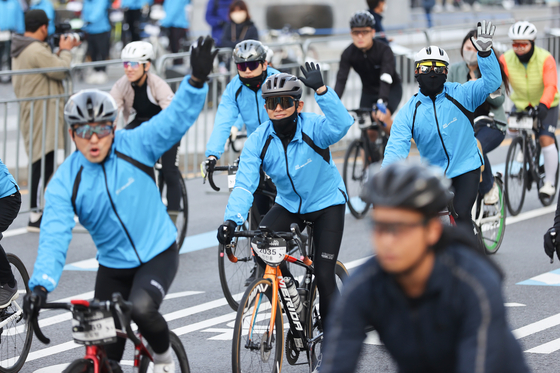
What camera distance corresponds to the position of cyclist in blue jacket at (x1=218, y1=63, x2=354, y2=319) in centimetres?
569

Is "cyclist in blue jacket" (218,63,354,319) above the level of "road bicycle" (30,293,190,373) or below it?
above

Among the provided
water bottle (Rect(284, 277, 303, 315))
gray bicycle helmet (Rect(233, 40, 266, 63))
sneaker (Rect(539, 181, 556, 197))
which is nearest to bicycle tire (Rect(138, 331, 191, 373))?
water bottle (Rect(284, 277, 303, 315))

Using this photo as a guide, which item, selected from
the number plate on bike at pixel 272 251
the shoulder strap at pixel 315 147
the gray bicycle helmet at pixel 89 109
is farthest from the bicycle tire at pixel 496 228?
the gray bicycle helmet at pixel 89 109

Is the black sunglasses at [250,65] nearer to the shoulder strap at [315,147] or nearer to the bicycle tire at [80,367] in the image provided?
the shoulder strap at [315,147]

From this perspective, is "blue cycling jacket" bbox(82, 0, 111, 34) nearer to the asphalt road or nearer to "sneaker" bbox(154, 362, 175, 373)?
the asphalt road

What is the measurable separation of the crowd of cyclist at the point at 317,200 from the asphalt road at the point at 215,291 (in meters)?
0.68

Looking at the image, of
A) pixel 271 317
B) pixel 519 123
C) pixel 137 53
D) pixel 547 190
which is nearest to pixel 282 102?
pixel 271 317

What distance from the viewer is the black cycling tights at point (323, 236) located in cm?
564

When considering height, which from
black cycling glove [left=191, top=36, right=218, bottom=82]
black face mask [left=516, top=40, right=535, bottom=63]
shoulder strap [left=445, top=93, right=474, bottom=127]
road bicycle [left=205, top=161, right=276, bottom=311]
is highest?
black face mask [left=516, top=40, right=535, bottom=63]

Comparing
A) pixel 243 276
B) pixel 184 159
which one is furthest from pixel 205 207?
pixel 243 276

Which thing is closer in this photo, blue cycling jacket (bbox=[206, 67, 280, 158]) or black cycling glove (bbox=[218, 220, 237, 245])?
black cycling glove (bbox=[218, 220, 237, 245])

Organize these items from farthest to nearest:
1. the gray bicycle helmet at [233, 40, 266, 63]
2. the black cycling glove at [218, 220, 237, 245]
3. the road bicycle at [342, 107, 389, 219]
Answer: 1. the road bicycle at [342, 107, 389, 219]
2. the gray bicycle helmet at [233, 40, 266, 63]
3. the black cycling glove at [218, 220, 237, 245]

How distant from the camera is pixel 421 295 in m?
2.84

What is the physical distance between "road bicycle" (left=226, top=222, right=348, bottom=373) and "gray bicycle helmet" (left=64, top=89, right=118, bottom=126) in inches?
47.5
